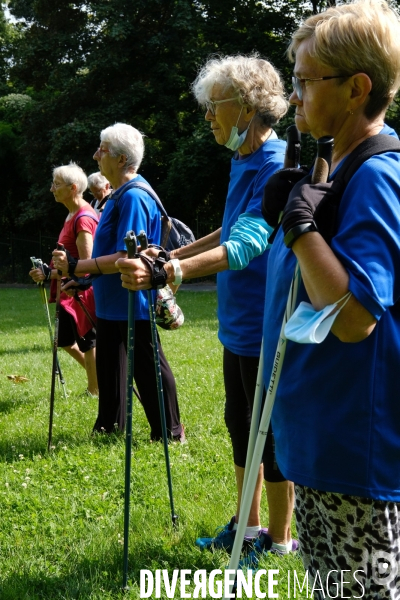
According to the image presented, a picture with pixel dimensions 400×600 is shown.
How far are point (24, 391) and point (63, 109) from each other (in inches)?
807

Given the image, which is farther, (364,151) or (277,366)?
(277,366)

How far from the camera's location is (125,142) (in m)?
5.08

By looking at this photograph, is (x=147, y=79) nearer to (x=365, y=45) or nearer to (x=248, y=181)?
(x=248, y=181)

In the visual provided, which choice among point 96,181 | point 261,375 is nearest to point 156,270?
point 261,375

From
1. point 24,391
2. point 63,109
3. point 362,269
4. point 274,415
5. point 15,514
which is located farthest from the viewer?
point 63,109

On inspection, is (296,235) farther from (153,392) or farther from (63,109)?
(63,109)

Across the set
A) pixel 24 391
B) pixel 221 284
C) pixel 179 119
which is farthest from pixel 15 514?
pixel 179 119

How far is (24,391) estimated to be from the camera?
25.0 feet

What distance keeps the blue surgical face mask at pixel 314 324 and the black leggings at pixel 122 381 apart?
11.7ft

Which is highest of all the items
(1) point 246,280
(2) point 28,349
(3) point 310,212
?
(3) point 310,212

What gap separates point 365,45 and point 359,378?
0.90 metres

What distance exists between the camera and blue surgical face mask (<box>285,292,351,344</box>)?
1.72 m

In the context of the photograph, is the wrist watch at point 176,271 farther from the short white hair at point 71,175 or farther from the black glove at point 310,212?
the short white hair at point 71,175

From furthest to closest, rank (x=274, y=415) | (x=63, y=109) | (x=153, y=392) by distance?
1. (x=63, y=109)
2. (x=153, y=392)
3. (x=274, y=415)
